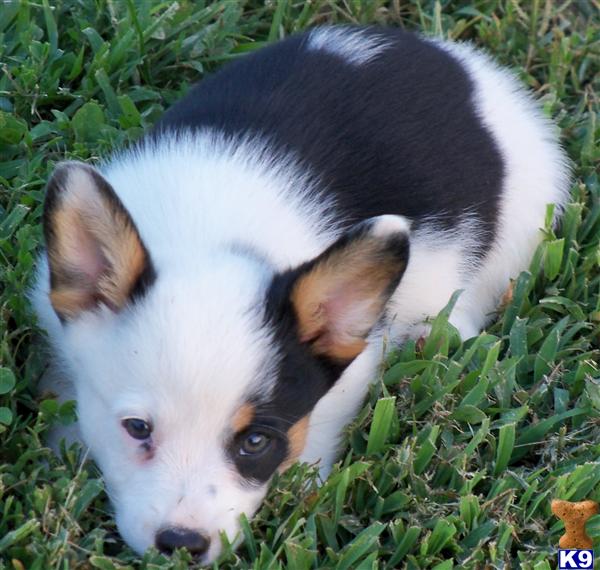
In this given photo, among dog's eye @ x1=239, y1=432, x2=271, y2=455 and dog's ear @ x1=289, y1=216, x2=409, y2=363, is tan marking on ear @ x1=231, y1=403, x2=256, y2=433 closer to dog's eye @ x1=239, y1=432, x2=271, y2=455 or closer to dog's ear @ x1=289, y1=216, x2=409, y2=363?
dog's eye @ x1=239, y1=432, x2=271, y2=455

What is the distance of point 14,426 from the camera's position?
3525 mm

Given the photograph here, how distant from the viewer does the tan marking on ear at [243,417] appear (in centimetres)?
317

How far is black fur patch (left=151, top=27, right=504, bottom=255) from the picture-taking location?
3963 millimetres

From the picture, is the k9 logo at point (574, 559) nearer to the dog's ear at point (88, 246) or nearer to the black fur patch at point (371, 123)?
the black fur patch at point (371, 123)

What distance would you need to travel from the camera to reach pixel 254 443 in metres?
3.27

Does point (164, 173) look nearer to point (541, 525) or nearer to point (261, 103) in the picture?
point (261, 103)

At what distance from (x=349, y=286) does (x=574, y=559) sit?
40.0 inches

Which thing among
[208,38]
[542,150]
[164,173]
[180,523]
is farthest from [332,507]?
[208,38]

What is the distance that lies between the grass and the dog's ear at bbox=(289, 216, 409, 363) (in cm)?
31

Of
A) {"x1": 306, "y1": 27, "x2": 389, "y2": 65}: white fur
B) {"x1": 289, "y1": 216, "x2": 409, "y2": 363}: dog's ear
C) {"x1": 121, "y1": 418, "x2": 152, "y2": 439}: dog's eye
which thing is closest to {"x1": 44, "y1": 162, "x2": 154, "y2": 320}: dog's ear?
{"x1": 121, "y1": 418, "x2": 152, "y2": 439}: dog's eye

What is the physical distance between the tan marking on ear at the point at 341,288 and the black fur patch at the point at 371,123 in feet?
1.74

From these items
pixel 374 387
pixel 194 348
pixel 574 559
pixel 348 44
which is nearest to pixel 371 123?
pixel 348 44

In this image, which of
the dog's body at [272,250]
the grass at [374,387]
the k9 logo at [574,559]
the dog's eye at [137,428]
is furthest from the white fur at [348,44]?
the k9 logo at [574,559]

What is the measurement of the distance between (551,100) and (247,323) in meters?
2.45
